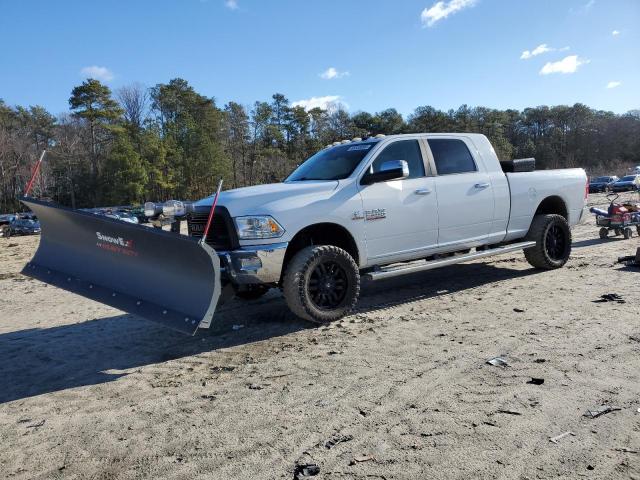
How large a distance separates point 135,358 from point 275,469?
2.54 meters

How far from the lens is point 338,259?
523 centimetres

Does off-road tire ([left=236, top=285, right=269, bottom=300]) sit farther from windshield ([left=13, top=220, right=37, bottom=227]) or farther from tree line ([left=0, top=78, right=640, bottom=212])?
tree line ([left=0, top=78, right=640, bottom=212])

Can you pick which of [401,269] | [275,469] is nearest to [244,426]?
[275,469]

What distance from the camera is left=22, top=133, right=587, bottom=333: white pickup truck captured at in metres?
4.54

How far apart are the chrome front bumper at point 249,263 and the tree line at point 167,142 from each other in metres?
53.5

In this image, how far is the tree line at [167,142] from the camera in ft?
201

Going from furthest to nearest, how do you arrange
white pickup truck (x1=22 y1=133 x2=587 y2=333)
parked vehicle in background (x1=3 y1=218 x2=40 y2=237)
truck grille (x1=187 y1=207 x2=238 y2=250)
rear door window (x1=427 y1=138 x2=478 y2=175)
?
parked vehicle in background (x1=3 y1=218 x2=40 y2=237)
rear door window (x1=427 y1=138 x2=478 y2=175)
truck grille (x1=187 y1=207 x2=238 y2=250)
white pickup truck (x1=22 y1=133 x2=587 y2=333)

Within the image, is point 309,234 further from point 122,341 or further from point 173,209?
point 122,341

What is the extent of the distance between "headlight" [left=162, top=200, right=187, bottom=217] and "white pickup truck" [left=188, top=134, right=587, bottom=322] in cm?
22

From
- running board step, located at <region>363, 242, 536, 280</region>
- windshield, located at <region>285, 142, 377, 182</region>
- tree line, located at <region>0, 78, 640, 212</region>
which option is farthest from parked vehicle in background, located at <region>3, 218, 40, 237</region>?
running board step, located at <region>363, 242, 536, 280</region>

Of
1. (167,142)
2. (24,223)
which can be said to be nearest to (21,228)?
(24,223)

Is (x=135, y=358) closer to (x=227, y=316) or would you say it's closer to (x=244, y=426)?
(x=227, y=316)

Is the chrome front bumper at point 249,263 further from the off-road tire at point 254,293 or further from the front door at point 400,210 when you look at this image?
the front door at point 400,210

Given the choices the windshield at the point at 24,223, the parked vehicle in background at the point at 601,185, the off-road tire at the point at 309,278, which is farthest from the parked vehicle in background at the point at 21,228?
the parked vehicle in background at the point at 601,185
